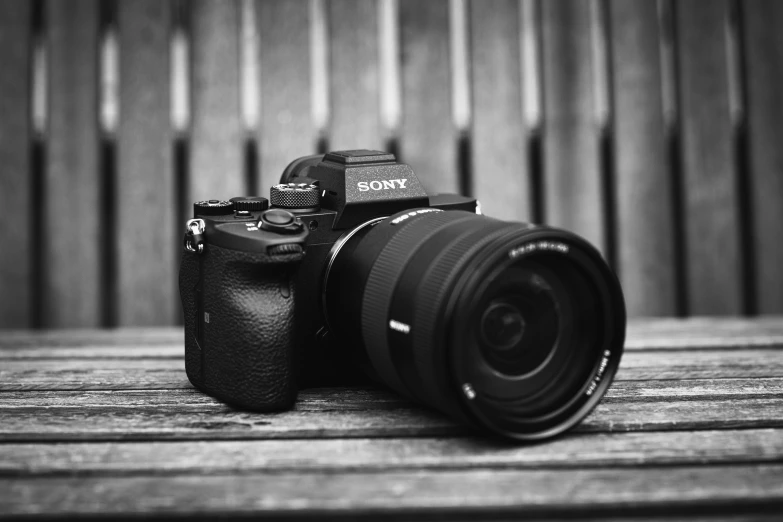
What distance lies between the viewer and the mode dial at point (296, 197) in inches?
43.8

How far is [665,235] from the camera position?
6.40 feet

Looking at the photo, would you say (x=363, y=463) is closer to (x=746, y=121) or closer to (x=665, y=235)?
(x=665, y=235)

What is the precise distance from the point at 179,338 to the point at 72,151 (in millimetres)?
544

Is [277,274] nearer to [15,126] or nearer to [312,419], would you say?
[312,419]

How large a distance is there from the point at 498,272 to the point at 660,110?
1.24 m

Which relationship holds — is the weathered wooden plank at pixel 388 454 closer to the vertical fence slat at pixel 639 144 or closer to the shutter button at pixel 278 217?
the shutter button at pixel 278 217

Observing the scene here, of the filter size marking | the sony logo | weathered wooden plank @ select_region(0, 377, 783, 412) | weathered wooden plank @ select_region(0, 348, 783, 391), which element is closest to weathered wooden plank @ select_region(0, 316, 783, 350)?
weathered wooden plank @ select_region(0, 348, 783, 391)

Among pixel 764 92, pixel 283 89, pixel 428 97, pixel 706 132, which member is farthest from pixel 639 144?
pixel 283 89

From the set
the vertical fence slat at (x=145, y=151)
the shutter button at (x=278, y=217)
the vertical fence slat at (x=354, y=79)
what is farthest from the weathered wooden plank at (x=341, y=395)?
the vertical fence slat at (x=354, y=79)

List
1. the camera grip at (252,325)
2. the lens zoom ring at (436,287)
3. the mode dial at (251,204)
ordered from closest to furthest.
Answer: the lens zoom ring at (436,287) < the camera grip at (252,325) < the mode dial at (251,204)

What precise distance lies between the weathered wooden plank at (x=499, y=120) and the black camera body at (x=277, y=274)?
73 cm

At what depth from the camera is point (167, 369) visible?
1.25m

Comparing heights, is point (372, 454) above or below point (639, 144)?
below

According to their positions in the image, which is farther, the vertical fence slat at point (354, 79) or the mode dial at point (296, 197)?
the vertical fence slat at point (354, 79)
